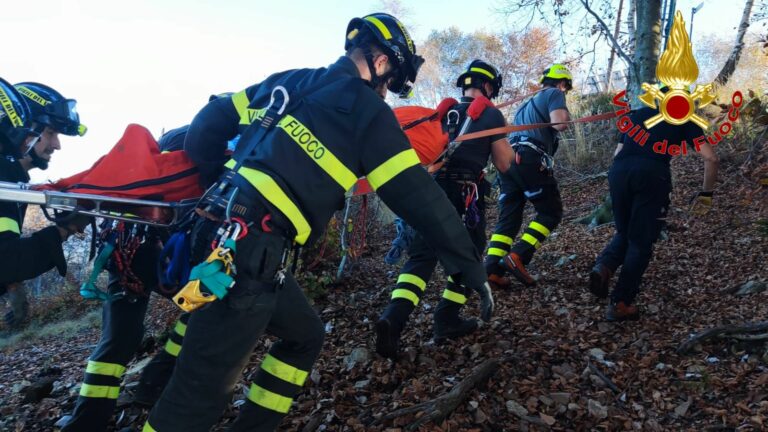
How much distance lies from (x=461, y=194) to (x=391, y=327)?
130 centimetres

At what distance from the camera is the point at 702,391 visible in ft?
9.39

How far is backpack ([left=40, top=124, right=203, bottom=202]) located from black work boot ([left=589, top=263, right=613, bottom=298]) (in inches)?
138

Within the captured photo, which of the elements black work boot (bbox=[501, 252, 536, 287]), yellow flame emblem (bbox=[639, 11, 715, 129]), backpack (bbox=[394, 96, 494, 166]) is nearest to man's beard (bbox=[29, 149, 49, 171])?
backpack (bbox=[394, 96, 494, 166])

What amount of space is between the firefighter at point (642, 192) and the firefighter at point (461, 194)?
99 centimetres

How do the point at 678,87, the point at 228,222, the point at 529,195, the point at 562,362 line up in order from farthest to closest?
1. the point at 529,195
2. the point at 678,87
3. the point at 562,362
4. the point at 228,222

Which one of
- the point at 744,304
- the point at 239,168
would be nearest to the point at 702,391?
the point at 744,304

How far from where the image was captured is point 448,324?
379cm

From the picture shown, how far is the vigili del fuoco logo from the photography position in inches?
127

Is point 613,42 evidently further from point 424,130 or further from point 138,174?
point 138,174

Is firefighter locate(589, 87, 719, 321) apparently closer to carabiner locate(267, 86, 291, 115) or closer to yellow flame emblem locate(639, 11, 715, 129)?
yellow flame emblem locate(639, 11, 715, 129)

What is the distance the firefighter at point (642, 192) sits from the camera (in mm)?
3756

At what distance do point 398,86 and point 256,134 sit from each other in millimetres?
862

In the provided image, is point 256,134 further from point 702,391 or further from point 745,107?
point 702,391

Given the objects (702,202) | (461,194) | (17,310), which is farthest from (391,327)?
(17,310)
